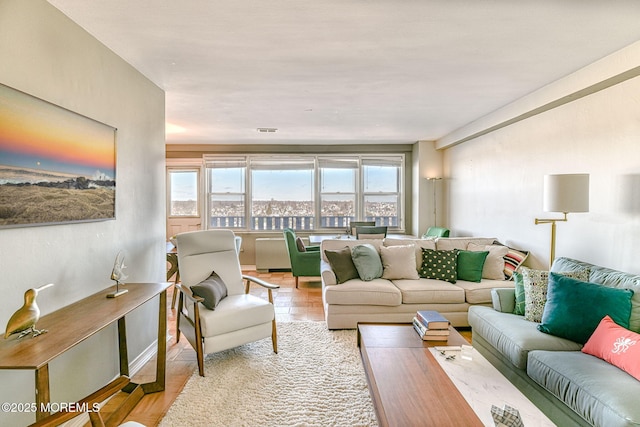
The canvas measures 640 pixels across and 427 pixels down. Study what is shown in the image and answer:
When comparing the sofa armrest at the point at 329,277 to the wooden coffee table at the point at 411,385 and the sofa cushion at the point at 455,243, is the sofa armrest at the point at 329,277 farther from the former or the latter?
the sofa cushion at the point at 455,243

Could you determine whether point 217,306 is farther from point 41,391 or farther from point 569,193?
point 569,193

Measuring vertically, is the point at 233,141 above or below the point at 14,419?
above

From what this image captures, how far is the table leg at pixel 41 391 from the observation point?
1.43 meters

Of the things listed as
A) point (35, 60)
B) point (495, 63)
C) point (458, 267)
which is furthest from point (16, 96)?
point (458, 267)

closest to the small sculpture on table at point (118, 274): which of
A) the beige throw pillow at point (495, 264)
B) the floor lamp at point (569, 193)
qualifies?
the floor lamp at point (569, 193)

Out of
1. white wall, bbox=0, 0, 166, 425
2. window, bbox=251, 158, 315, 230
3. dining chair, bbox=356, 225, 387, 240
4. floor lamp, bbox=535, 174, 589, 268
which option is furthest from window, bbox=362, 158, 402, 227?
white wall, bbox=0, 0, 166, 425

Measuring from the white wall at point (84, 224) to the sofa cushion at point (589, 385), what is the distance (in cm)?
291

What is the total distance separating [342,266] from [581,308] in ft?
7.34

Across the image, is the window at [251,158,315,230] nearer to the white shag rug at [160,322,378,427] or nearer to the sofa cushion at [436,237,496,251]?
the sofa cushion at [436,237,496,251]

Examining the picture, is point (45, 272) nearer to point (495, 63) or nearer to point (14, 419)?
point (14, 419)

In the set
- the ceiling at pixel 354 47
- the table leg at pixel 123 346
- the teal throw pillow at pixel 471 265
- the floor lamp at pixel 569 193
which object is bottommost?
the table leg at pixel 123 346

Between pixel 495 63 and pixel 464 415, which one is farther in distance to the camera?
pixel 495 63

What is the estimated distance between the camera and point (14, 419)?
5.96 ft

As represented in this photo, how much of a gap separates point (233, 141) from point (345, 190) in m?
2.54
